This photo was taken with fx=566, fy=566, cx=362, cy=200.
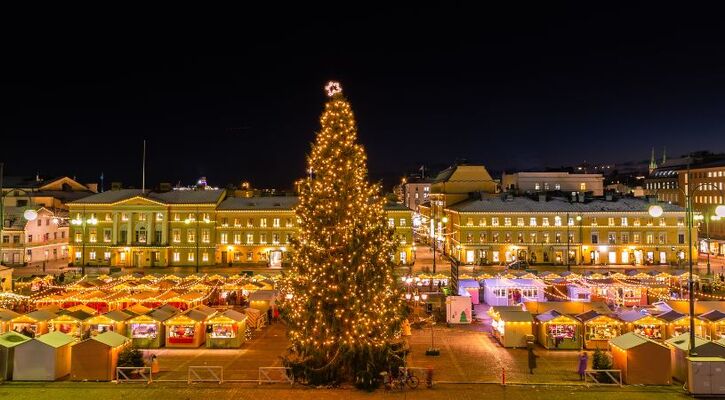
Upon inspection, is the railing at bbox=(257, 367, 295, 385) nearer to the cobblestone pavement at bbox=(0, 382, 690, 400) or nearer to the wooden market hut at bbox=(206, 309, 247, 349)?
the cobblestone pavement at bbox=(0, 382, 690, 400)

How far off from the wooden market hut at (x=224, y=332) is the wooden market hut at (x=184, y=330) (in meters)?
0.55

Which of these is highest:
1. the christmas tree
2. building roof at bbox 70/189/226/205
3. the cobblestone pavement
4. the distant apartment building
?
the distant apartment building

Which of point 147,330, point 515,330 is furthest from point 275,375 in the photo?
point 515,330

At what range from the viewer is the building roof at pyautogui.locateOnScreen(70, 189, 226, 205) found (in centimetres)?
6700

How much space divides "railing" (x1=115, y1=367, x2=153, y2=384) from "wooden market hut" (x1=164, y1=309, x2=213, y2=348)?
5.88 metres

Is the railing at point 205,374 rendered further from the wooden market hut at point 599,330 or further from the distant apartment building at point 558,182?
the distant apartment building at point 558,182

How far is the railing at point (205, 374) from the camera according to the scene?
22.9 m

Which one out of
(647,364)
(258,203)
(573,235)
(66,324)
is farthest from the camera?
(258,203)

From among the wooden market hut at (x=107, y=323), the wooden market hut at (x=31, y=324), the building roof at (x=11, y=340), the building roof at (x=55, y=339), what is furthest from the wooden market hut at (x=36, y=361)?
the wooden market hut at (x=31, y=324)

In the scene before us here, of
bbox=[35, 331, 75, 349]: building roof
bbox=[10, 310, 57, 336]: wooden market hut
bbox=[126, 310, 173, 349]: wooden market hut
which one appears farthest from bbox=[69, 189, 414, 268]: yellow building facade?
bbox=[35, 331, 75, 349]: building roof

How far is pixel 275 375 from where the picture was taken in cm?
2416

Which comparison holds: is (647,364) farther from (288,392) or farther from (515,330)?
(288,392)

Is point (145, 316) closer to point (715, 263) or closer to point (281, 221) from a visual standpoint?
A: point (281, 221)

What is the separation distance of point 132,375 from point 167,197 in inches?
1890
